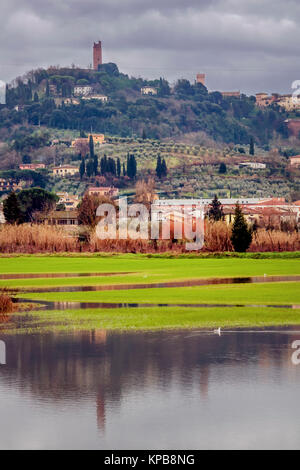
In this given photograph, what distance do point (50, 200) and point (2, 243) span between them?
207 feet

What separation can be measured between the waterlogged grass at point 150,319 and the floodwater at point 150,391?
139 cm

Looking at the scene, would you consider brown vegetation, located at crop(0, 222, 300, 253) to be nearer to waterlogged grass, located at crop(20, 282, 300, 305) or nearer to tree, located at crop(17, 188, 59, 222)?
waterlogged grass, located at crop(20, 282, 300, 305)

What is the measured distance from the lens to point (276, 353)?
2047 centimetres

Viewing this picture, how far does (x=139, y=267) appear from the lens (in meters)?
48.8

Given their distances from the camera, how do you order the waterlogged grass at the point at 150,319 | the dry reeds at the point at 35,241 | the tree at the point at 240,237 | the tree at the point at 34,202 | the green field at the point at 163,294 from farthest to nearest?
the tree at the point at 34,202
the dry reeds at the point at 35,241
the tree at the point at 240,237
the green field at the point at 163,294
the waterlogged grass at the point at 150,319

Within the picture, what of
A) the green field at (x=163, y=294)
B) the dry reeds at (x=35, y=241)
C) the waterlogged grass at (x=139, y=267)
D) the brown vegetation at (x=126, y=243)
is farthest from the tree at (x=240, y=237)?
the dry reeds at (x=35, y=241)

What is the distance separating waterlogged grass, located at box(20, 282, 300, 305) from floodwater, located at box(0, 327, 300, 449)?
757 cm

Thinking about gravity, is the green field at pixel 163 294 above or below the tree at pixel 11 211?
below

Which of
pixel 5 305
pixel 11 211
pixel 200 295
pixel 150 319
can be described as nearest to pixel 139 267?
pixel 200 295

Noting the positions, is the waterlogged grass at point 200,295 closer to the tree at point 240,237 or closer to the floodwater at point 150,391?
the floodwater at point 150,391

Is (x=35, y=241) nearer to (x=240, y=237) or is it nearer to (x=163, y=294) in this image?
(x=240, y=237)

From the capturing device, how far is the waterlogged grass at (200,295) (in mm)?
30656

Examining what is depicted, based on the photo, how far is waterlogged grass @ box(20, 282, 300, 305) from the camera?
30656 millimetres
